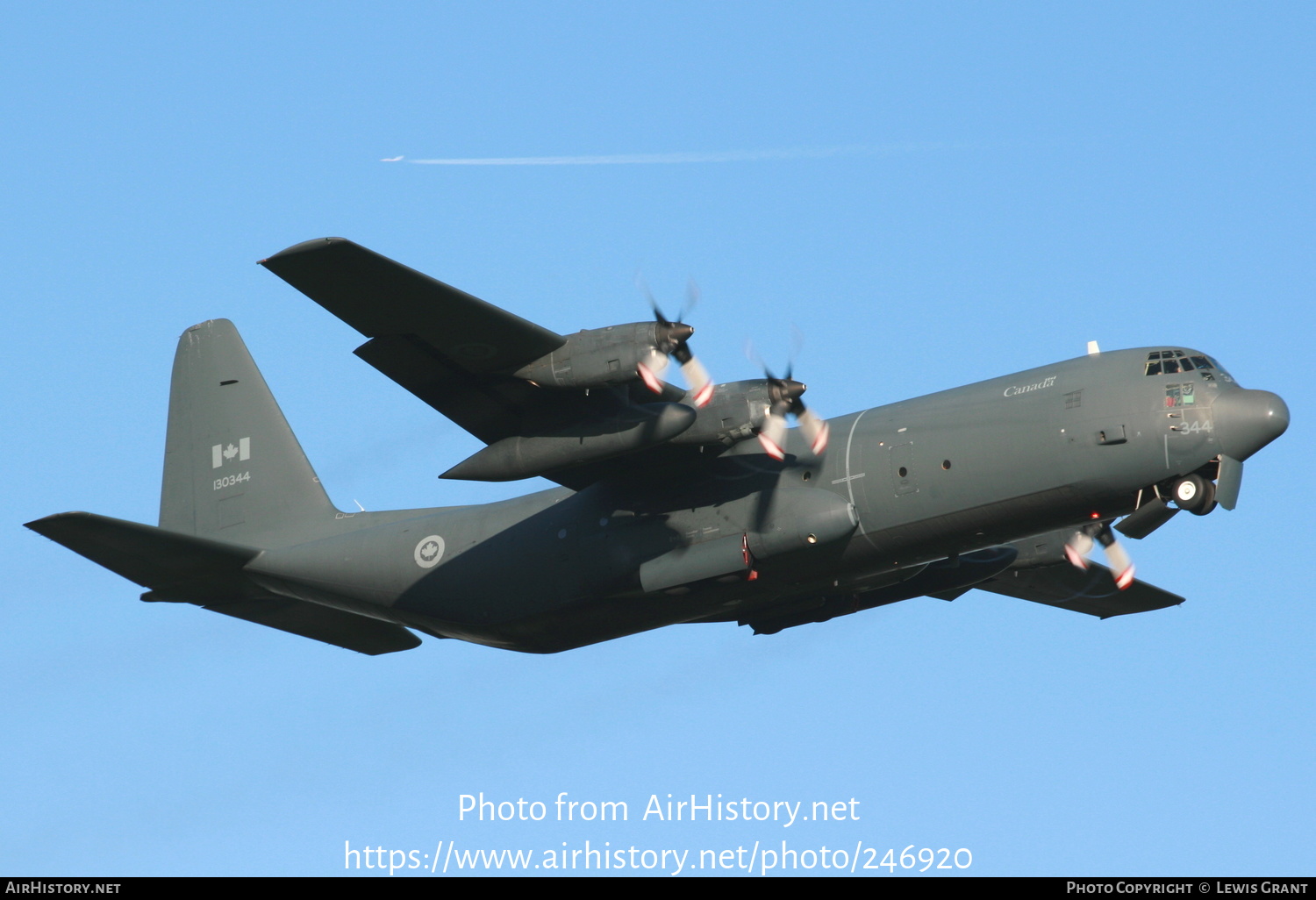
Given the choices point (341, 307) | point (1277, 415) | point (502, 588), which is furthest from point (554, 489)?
point (1277, 415)

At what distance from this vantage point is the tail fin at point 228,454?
24.2m

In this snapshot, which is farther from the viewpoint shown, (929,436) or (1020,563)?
(1020,563)

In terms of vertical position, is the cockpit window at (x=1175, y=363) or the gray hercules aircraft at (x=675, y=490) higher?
the cockpit window at (x=1175, y=363)

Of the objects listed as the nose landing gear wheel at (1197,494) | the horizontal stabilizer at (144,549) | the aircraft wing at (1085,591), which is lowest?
the nose landing gear wheel at (1197,494)

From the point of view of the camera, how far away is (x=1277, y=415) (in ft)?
58.6

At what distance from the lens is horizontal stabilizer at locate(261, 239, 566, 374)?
56.1ft

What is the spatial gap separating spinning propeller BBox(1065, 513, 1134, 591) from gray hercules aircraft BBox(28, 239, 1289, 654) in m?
0.03

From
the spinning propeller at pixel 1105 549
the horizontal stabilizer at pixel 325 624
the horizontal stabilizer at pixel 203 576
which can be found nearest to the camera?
the horizontal stabilizer at pixel 203 576

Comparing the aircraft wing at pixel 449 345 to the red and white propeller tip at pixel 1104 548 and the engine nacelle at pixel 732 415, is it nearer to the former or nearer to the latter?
the engine nacelle at pixel 732 415

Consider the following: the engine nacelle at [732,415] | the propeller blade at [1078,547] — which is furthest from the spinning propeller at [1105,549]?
the engine nacelle at [732,415]

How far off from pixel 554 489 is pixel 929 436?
5.68 m

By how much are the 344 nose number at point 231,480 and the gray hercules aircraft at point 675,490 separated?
1.88 meters
